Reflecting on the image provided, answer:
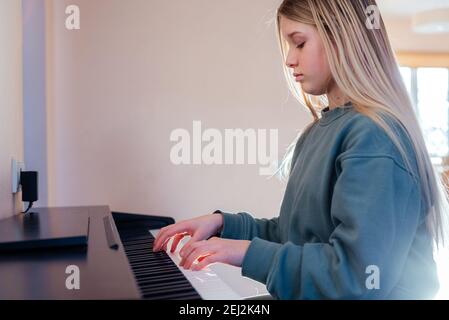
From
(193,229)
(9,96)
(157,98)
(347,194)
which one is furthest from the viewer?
(157,98)

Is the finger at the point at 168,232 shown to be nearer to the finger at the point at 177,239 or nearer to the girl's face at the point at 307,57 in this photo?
the finger at the point at 177,239

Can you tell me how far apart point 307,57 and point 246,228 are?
0.37 metres

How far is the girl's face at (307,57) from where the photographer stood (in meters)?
0.89

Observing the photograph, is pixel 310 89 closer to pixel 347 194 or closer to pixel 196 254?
pixel 347 194

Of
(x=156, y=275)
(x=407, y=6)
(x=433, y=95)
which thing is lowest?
(x=156, y=275)

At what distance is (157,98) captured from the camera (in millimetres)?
2188

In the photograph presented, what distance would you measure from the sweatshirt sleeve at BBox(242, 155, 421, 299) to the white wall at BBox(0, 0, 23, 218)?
0.77m

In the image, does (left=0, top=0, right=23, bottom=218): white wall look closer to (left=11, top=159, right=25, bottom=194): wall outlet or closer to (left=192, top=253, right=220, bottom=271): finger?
(left=11, top=159, right=25, bottom=194): wall outlet

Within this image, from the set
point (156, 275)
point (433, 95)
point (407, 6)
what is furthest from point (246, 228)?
point (433, 95)

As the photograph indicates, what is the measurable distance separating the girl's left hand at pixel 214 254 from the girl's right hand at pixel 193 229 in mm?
180

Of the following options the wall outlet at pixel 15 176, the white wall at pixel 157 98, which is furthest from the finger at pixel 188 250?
the white wall at pixel 157 98

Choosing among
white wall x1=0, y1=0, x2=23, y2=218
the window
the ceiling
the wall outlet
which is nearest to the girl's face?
white wall x1=0, y1=0, x2=23, y2=218

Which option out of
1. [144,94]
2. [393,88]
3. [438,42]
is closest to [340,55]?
[393,88]
